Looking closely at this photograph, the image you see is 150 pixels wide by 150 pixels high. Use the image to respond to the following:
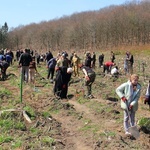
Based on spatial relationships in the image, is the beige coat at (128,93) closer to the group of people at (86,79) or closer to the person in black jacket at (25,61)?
the group of people at (86,79)

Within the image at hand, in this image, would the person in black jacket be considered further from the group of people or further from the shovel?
the shovel

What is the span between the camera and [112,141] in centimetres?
780

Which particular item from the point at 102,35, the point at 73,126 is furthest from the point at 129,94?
the point at 102,35

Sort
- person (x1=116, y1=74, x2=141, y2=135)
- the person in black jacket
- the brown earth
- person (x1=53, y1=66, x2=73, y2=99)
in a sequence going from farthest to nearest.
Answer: the person in black jacket
person (x1=53, y1=66, x2=73, y2=99)
person (x1=116, y1=74, x2=141, y2=135)
the brown earth

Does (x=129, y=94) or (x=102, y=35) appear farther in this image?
(x=102, y=35)

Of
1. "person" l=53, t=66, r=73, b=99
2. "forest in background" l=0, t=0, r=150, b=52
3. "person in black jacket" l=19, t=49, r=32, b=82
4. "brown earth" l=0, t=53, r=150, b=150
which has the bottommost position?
"brown earth" l=0, t=53, r=150, b=150

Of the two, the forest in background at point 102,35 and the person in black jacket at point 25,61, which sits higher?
the forest in background at point 102,35

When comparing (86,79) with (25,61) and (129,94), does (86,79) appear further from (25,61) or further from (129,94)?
(129,94)

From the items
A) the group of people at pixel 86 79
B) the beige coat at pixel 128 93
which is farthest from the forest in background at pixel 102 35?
the beige coat at pixel 128 93

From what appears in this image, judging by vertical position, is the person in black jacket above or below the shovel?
above

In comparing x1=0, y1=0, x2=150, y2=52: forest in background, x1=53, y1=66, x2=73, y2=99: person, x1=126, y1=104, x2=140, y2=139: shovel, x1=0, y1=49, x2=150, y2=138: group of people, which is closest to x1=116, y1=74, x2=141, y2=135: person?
x1=0, y1=49, x2=150, y2=138: group of people

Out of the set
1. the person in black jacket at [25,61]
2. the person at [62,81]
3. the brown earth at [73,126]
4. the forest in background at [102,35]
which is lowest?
the brown earth at [73,126]

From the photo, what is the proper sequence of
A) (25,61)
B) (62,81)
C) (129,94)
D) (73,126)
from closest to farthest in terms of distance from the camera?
(129,94), (73,126), (62,81), (25,61)

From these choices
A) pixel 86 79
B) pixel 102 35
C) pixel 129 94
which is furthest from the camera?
pixel 102 35
